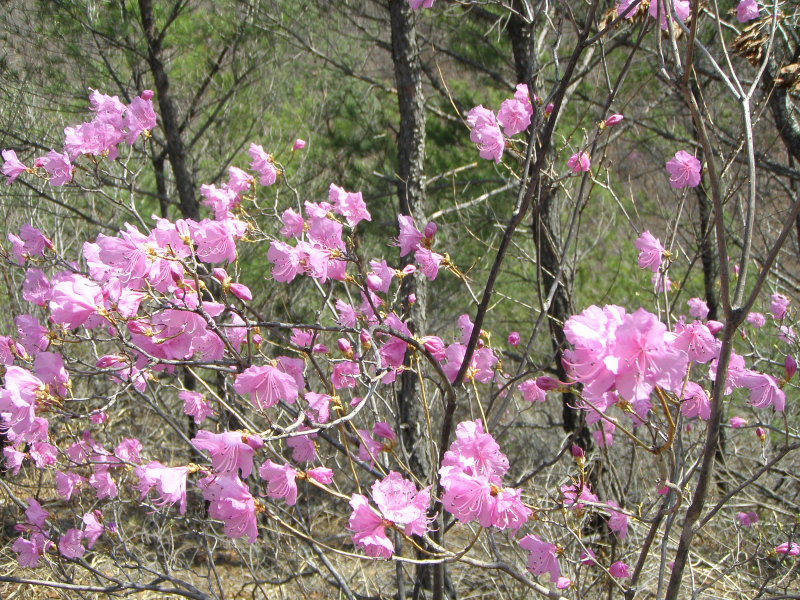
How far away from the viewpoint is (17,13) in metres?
4.48

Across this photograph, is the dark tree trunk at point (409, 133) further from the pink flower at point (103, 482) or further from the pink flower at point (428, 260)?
the pink flower at point (428, 260)

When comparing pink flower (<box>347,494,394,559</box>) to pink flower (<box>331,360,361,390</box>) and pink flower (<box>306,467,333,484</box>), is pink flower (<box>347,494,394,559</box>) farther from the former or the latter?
pink flower (<box>331,360,361,390</box>)

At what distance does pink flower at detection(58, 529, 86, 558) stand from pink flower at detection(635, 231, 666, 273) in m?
2.59

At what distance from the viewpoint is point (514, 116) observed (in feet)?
7.17

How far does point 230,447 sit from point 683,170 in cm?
198

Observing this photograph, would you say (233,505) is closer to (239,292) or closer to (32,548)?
(239,292)

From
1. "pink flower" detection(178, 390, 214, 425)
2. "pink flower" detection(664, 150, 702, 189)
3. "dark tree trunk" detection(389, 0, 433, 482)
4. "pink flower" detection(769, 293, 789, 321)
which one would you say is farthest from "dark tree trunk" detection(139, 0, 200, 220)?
"pink flower" detection(769, 293, 789, 321)

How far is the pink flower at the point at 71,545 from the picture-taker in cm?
282

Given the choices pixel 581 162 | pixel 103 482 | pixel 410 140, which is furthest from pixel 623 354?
pixel 410 140

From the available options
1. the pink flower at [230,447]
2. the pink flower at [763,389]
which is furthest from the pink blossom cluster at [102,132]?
the pink flower at [763,389]

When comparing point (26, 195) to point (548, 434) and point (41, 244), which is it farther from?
point (548, 434)

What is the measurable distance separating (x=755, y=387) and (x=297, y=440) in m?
1.34

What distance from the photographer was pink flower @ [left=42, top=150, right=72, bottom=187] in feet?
7.49

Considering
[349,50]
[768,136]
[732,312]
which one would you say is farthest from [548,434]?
[732,312]
